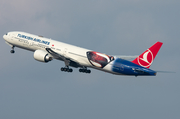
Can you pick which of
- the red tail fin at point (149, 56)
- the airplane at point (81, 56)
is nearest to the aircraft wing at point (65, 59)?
the airplane at point (81, 56)

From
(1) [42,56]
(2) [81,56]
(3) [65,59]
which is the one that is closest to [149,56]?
(2) [81,56]

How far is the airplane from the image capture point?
7238 centimetres

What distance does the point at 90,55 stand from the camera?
77625 millimetres

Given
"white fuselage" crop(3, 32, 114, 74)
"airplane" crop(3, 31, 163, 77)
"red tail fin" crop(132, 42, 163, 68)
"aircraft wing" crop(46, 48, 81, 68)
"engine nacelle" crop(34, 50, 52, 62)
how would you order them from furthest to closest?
"engine nacelle" crop(34, 50, 52, 62) → "aircraft wing" crop(46, 48, 81, 68) → "white fuselage" crop(3, 32, 114, 74) → "airplane" crop(3, 31, 163, 77) → "red tail fin" crop(132, 42, 163, 68)

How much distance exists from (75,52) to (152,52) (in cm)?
1523

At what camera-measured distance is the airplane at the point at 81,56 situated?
237 ft

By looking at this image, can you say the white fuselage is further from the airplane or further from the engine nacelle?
the engine nacelle

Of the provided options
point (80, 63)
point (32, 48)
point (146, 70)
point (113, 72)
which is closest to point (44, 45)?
point (32, 48)

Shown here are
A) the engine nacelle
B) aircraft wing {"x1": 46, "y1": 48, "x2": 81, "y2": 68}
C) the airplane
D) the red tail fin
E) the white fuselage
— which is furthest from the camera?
the engine nacelle

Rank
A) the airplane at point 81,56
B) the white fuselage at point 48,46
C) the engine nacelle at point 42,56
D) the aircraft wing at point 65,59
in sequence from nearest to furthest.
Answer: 1. the airplane at point 81,56
2. the white fuselage at point 48,46
3. the aircraft wing at point 65,59
4. the engine nacelle at point 42,56

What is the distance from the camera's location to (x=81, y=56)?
7862 centimetres

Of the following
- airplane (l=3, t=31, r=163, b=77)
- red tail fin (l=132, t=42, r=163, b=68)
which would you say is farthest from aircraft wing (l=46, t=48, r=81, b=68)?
red tail fin (l=132, t=42, r=163, b=68)

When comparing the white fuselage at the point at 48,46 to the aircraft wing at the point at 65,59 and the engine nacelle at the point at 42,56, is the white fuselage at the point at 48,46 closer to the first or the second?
the aircraft wing at the point at 65,59

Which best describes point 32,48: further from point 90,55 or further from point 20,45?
point 90,55
